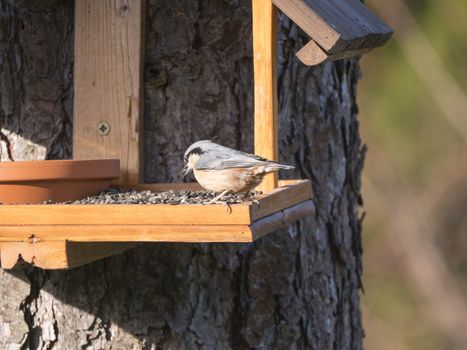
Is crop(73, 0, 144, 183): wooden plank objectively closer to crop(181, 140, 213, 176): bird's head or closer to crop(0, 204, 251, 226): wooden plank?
crop(181, 140, 213, 176): bird's head

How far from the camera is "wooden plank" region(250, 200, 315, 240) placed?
1970 mm

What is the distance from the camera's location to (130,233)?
199 cm

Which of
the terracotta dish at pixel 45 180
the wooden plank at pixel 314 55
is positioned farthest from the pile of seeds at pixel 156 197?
the wooden plank at pixel 314 55

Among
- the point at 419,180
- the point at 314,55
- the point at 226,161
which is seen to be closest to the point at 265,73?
the point at 314,55

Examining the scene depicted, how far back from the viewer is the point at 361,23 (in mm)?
2402

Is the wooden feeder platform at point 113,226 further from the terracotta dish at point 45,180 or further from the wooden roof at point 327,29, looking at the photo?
the wooden roof at point 327,29

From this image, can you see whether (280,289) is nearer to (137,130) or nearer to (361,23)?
(137,130)

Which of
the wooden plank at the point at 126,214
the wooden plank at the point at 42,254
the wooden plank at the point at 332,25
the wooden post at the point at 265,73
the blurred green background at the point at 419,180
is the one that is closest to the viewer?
the wooden plank at the point at 126,214

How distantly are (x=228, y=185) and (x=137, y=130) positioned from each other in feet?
1.93

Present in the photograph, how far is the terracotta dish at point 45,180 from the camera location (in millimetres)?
2232

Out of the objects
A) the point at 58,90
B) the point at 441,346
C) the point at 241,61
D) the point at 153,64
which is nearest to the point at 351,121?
the point at 241,61

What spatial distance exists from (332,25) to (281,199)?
424 mm

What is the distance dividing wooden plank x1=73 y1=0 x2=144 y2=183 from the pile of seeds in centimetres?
17

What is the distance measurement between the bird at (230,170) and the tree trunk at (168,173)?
477mm
